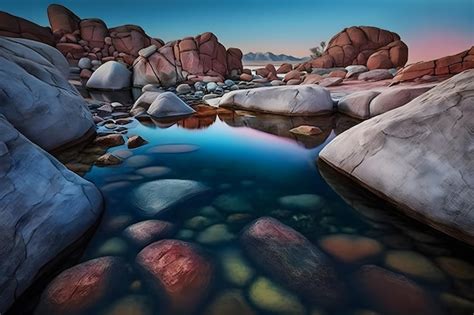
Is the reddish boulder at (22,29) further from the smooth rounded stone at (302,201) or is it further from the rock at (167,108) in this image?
the smooth rounded stone at (302,201)

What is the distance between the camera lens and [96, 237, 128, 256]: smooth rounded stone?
1.49 meters

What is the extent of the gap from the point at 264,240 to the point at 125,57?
22105 mm

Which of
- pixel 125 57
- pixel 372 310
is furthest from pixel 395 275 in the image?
pixel 125 57

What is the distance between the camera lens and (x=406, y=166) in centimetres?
183

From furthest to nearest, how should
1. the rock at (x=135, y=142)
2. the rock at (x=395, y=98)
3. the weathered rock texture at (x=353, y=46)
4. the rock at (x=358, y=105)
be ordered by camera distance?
the weathered rock texture at (x=353, y=46) → the rock at (x=358, y=105) → the rock at (x=395, y=98) → the rock at (x=135, y=142)

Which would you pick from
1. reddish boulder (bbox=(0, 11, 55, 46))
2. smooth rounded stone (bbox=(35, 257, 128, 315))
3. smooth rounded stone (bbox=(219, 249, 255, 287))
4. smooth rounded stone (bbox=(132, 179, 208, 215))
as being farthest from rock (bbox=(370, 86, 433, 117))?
reddish boulder (bbox=(0, 11, 55, 46))

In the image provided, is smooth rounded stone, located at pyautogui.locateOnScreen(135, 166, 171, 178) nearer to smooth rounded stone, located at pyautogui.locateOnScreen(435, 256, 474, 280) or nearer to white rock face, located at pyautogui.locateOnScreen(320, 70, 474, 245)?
white rock face, located at pyautogui.locateOnScreen(320, 70, 474, 245)

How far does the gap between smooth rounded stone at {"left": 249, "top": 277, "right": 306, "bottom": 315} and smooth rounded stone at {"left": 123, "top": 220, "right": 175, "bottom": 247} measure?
609 millimetres

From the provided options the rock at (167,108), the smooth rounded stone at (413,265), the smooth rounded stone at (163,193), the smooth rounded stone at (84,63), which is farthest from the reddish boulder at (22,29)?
the smooth rounded stone at (413,265)

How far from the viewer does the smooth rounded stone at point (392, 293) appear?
115 centimetres

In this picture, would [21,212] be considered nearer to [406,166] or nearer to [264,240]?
[264,240]

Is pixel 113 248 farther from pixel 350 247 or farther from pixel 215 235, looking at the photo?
pixel 350 247

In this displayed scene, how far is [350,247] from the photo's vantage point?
152cm

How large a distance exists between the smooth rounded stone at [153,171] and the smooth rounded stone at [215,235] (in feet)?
3.09
